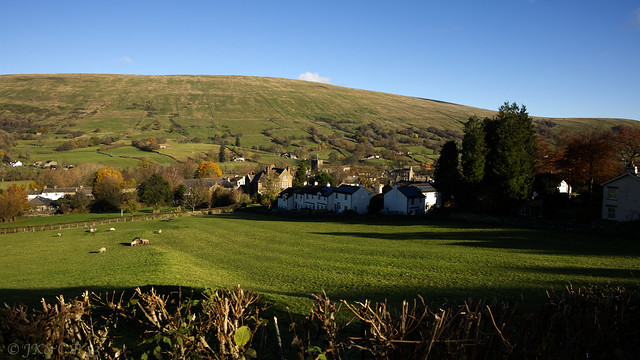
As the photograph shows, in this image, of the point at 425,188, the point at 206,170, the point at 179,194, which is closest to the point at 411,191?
the point at 425,188

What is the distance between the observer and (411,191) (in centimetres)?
6025

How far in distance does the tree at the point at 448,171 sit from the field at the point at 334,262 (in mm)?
12673

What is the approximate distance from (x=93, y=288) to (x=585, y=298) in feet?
76.4

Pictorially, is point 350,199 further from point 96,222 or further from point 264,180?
point 96,222

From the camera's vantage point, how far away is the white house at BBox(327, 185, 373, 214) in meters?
64.6

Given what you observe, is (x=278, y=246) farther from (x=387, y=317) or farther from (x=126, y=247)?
(x=387, y=317)

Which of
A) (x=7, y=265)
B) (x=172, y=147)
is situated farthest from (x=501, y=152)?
(x=172, y=147)

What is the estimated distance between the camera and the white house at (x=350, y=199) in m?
64.6

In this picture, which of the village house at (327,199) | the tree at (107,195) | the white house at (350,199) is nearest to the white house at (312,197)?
the village house at (327,199)

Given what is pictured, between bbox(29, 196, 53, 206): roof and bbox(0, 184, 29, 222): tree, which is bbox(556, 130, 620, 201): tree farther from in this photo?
bbox(29, 196, 53, 206): roof

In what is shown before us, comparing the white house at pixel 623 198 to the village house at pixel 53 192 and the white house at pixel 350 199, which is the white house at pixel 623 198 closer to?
the white house at pixel 350 199

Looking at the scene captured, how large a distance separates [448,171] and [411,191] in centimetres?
688

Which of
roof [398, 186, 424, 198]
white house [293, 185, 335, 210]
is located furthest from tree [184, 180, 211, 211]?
roof [398, 186, 424, 198]

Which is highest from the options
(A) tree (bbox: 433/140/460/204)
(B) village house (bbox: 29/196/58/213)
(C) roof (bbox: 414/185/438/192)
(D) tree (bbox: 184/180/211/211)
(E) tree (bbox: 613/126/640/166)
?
(E) tree (bbox: 613/126/640/166)
